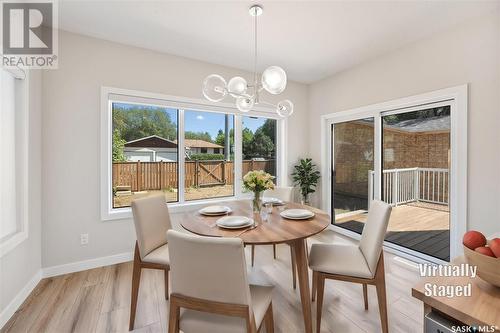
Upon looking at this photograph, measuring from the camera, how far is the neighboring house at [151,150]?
3029 mm

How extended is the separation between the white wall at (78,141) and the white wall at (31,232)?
8 centimetres

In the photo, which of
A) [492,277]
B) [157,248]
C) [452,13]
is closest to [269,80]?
[492,277]

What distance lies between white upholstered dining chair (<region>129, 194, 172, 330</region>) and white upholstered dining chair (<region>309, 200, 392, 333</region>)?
117 cm

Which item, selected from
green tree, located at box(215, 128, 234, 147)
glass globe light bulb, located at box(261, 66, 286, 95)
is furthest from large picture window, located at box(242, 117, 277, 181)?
glass globe light bulb, located at box(261, 66, 286, 95)

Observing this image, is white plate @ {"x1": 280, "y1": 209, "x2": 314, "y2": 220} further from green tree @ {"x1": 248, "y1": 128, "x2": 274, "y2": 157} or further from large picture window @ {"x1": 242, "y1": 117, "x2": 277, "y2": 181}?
green tree @ {"x1": 248, "y1": 128, "x2": 274, "y2": 157}

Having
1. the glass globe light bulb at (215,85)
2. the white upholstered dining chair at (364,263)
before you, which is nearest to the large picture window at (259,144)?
the glass globe light bulb at (215,85)

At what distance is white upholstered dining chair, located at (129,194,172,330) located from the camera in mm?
1756

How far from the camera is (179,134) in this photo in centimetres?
330

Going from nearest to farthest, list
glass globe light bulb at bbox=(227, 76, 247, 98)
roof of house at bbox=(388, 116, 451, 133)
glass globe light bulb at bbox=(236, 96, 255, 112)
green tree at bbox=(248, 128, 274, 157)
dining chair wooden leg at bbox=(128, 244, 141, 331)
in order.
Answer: dining chair wooden leg at bbox=(128, 244, 141, 331)
glass globe light bulb at bbox=(227, 76, 247, 98)
glass globe light bulb at bbox=(236, 96, 255, 112)
roof of house at bbox=(388, 116, 451, 133)
green tree at bbox=(248, 128, 274, 157)

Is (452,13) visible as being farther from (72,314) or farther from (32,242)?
(32,242)

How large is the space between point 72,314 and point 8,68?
2.12 m

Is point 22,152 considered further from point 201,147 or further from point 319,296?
point 319,296

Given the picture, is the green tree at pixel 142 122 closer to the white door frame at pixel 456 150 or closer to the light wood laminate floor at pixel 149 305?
the light wood laminate floor at pixel 149 305

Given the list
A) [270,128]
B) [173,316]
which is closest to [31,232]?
[173,316]
